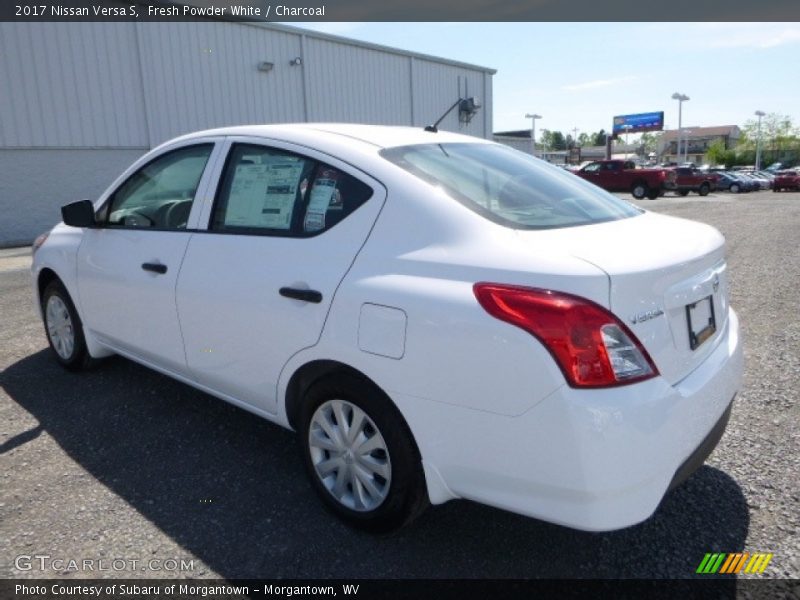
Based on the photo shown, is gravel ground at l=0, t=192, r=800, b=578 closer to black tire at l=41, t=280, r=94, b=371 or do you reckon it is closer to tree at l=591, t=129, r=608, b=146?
black tire at l=41, t=280, r=94, b=371

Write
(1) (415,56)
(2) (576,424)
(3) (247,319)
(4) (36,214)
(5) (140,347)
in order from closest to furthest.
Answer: (2) (576,424), (3) (247,319), (5) (140,347), (4) (36,214), (1) (415,56)

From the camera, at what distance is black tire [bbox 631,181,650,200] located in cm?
2936

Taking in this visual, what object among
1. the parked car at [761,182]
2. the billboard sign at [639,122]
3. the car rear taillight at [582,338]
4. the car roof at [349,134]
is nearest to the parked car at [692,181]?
the parked car at [761,182]

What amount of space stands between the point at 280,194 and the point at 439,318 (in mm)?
1149

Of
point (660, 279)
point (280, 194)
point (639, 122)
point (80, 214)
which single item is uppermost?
point (639, 122)

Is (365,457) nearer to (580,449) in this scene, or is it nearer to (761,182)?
(580,449)

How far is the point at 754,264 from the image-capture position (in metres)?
8.78

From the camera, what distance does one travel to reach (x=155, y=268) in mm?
3277

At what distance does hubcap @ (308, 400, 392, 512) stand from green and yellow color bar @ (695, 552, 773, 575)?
49.6 inches

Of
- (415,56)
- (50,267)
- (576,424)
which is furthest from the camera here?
(415,56)

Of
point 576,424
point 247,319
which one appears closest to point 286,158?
point 247,319

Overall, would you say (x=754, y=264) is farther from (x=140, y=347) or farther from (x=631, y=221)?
(x=140, y=347)

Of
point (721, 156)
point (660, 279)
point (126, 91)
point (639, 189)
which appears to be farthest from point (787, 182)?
point (721, 156)

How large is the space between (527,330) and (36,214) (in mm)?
16012
